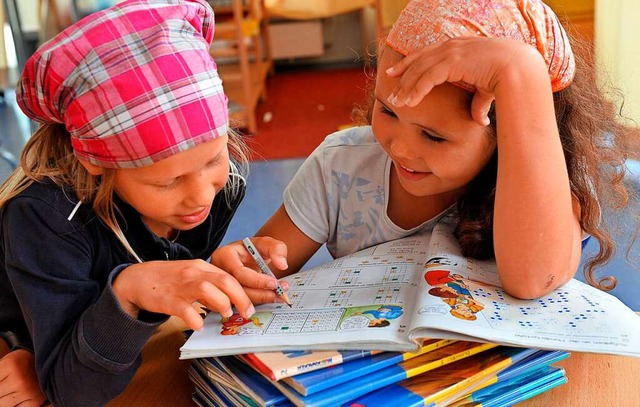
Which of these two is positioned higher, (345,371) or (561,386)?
(345,371)

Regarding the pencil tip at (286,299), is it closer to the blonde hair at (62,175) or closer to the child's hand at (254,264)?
the child's hand at (254,264)

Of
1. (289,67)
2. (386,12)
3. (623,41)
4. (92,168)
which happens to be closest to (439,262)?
(92,168)

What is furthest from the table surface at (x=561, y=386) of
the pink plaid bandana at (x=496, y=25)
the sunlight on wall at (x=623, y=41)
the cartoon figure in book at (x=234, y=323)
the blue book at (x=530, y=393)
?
the sunlight on wall at (x=623, y=41)

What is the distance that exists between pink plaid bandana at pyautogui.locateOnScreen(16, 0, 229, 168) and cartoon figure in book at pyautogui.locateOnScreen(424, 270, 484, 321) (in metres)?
0.29

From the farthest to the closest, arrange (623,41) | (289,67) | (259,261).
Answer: (289,67) → (623,41) → (259,261)

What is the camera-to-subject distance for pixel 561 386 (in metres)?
0.83

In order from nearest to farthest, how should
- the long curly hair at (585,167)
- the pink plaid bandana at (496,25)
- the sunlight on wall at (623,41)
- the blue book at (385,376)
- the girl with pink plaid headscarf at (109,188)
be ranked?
the blue book at (385,376), the girl with pink plaid headscarf at (109,188), the pink plaid bandana at (496,25), the long curly hair at (585,167), the sunlight on wall at (623,41)

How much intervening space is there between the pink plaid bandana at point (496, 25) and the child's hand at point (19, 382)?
0.58m

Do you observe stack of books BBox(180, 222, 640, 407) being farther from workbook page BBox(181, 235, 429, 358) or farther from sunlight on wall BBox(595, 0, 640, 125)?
sunlight on wall BBox(595, 0, 640, 125)

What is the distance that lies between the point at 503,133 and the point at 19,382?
0.62 metres

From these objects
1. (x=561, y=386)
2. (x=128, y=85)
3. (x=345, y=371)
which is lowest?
(x=561, y=386)

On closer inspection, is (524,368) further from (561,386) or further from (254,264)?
(254,264)

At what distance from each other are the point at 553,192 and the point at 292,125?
3398mm

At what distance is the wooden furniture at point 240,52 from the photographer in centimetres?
402
